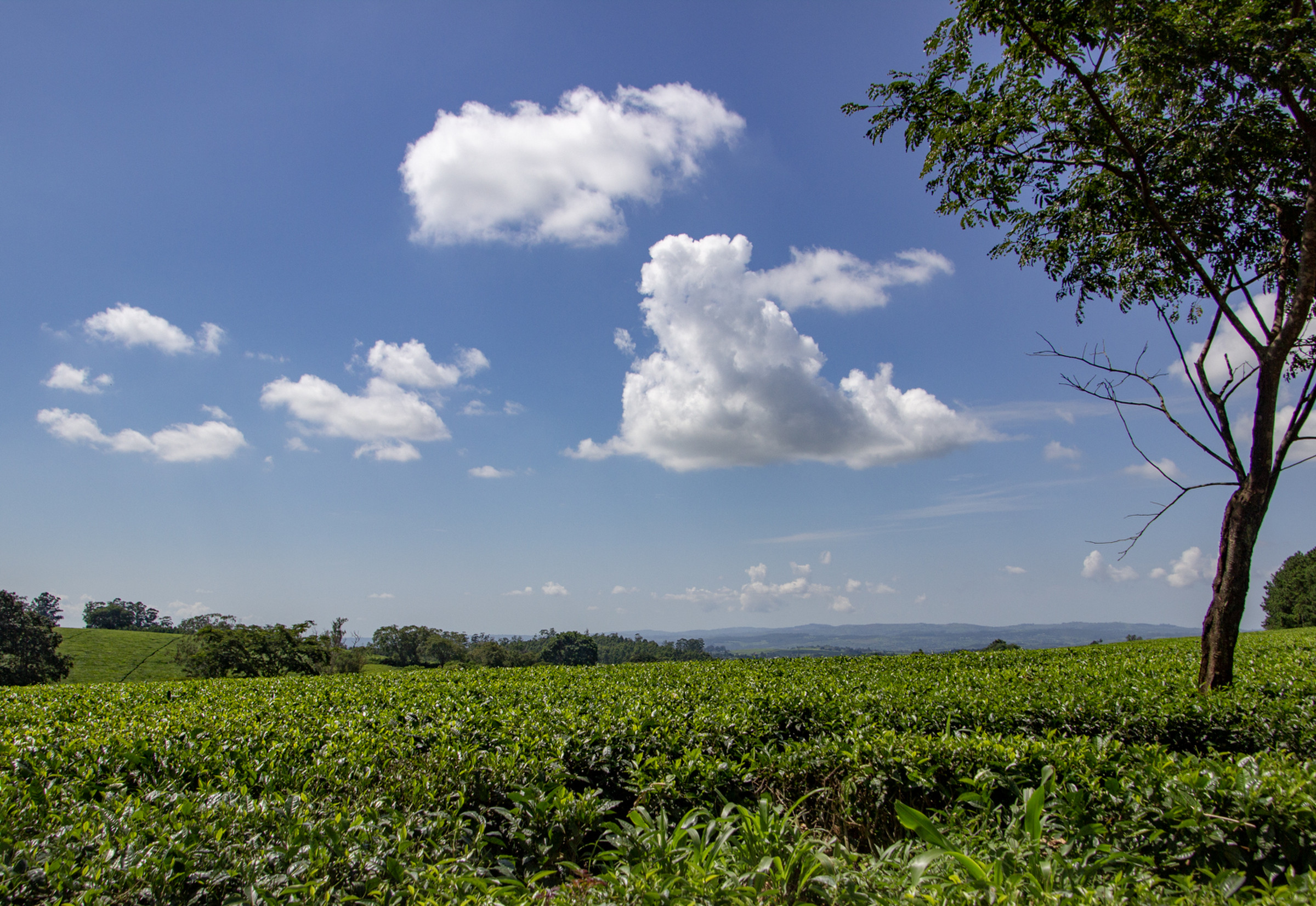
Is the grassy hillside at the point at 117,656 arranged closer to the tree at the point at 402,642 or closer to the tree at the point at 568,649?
the tree at the point at 402,642

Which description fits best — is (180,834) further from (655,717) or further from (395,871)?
(655,717)

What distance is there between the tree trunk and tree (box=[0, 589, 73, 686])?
5191cm

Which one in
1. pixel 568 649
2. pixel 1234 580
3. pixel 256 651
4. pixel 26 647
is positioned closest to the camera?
pixel 1234 580

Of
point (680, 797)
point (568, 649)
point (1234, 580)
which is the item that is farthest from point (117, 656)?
point (1234, 580)

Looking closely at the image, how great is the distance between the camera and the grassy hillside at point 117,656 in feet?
138

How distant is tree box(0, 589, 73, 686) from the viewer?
34688 mm

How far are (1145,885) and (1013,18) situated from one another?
24.5ft

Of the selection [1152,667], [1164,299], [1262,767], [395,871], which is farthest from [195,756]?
[1152,667]

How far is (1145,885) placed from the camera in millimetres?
2391

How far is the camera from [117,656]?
46.3 meters

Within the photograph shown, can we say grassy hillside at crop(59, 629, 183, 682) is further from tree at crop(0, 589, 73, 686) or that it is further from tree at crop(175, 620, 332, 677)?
tree at crop(175, 620, 332, 677)

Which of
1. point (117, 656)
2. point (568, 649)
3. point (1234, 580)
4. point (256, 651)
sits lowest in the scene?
point (568, 649)

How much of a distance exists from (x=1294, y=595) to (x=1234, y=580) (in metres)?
80.1

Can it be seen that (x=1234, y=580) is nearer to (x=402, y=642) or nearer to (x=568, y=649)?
(x=402, y=642)
